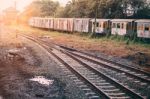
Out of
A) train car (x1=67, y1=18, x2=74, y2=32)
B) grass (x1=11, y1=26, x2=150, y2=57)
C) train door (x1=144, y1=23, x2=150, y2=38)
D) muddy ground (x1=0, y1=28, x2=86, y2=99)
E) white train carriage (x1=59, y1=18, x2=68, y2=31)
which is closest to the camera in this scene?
muddy ground (x1=0, y1=28, x2=86, y2=99)

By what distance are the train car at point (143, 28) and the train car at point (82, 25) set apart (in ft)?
37.8

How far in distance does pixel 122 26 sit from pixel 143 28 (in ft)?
15.3

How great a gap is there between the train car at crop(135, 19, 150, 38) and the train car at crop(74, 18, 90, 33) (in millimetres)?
11517

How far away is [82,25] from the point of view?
1913 inches

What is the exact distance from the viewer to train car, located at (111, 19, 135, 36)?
3828 cm

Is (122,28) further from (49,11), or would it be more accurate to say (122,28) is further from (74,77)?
(49,11)

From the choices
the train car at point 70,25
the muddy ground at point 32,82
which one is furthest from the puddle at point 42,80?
the train car at point 70,25

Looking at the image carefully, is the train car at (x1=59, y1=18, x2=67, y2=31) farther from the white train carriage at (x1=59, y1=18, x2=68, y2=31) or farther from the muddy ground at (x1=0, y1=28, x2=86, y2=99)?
the muddy ground at (x1=0, y1=28, x2=86, y2=99)

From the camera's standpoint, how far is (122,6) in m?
54.9

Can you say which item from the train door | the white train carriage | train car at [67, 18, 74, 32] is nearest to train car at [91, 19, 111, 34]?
train car at [67, 18, 74, 32]

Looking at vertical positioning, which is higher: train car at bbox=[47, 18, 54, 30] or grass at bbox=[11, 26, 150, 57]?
train car at bbox=[47, 18, 54, 30]

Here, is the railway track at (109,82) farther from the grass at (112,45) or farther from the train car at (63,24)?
the train car at (63,24)

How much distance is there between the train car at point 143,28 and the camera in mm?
34500

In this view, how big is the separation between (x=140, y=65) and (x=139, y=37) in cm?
1836
